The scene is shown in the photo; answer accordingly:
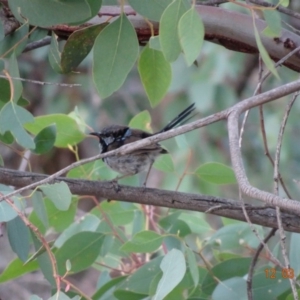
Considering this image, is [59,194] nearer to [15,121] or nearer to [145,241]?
[15,121]

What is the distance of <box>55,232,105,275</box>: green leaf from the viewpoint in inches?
98.8

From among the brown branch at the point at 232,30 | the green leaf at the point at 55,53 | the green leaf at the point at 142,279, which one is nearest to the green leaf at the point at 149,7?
the brown branch at the point at 232,30

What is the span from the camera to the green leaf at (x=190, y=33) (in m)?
1.53

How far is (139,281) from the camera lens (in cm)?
237

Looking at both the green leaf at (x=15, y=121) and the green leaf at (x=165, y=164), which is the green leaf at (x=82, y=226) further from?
the green leaf at (x=15, y=121)

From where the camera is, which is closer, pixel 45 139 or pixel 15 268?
pixel 45 139

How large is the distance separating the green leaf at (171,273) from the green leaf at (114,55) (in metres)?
0.51

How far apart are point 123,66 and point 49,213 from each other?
1.01 m

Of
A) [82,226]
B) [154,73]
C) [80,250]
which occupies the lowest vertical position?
[82,226]

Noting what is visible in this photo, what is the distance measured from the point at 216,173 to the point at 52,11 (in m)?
1.13

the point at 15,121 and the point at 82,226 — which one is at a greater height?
the point at 15,121

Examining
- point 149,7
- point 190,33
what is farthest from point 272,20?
point 149,7

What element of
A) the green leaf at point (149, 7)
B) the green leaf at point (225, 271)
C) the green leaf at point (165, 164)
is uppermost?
the green leaf at point (149, 7)

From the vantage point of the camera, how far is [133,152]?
10.1ft
